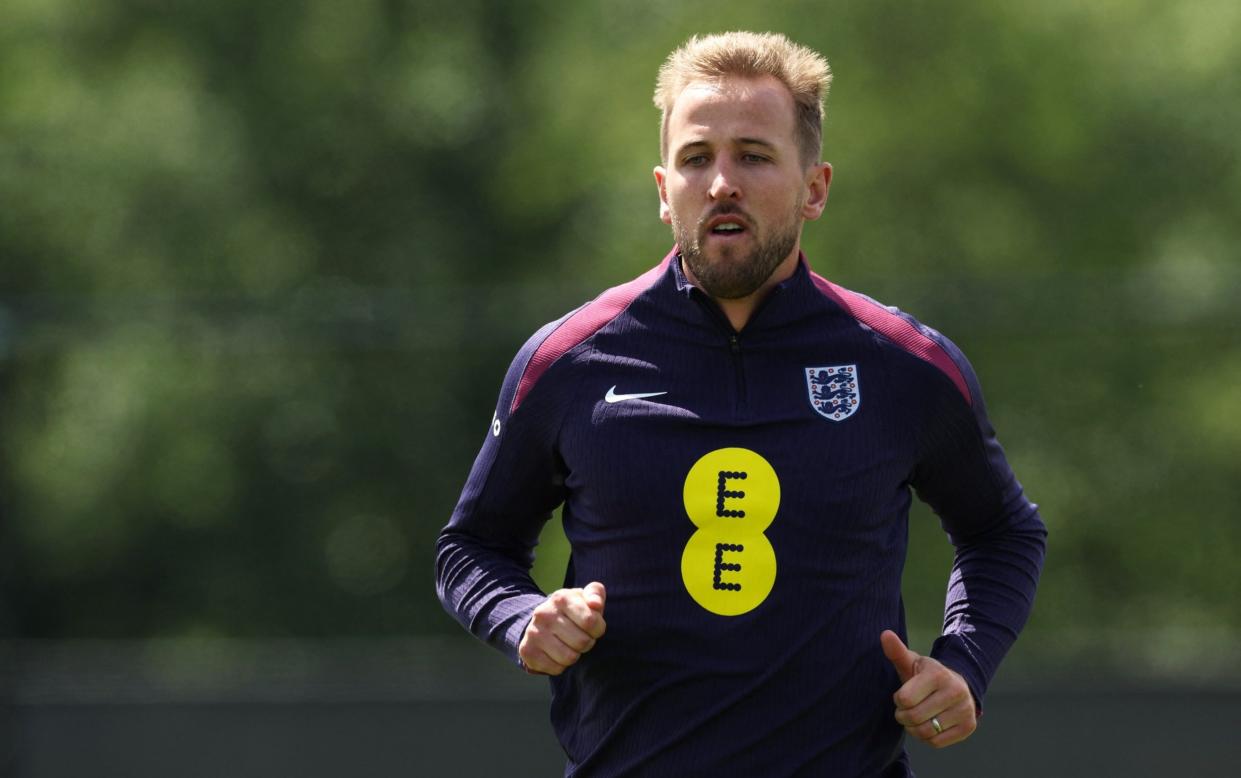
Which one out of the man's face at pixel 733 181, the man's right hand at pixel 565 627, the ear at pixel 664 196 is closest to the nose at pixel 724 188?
the man's face at pixel 733 181

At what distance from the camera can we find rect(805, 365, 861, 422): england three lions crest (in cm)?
300

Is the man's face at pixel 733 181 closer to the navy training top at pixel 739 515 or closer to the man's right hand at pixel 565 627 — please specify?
the navy training top at pixel 739 515

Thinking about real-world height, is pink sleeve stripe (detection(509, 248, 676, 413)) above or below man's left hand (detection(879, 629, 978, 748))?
above

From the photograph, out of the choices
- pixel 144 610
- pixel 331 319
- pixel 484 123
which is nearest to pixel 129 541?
pixel 144 610

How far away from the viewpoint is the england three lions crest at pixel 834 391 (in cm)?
300

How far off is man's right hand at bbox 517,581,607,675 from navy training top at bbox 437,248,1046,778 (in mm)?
159

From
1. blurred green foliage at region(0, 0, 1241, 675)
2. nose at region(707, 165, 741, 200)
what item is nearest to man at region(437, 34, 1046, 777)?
nose at region(707, 165, 741, 200)

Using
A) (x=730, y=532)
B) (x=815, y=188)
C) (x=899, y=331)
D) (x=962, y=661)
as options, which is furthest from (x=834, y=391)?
(x=962, y=661)

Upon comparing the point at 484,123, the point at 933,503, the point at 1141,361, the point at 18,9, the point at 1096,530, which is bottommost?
the point at 933,503

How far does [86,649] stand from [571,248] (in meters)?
6.28

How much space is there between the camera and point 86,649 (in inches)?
336

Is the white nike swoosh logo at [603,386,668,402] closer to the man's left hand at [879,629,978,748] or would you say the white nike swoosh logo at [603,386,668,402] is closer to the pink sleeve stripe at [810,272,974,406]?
the pink sleeve stripe at [810,272,974,406]

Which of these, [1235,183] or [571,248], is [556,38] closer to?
[571,248]

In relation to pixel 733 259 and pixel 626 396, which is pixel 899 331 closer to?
pixel 733 259
